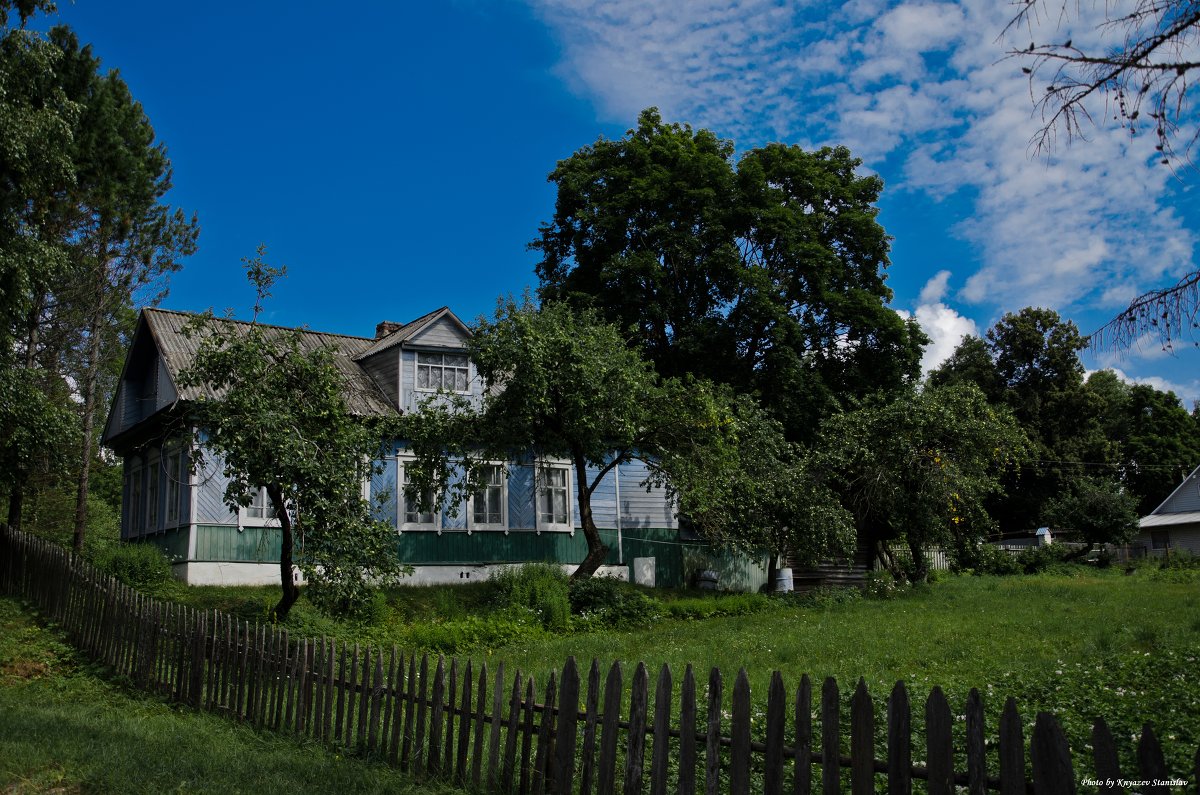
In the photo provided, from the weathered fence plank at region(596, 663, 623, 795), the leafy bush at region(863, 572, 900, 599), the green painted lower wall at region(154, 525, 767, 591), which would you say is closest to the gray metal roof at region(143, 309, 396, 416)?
the green painted lower wall at region(154, 525, 767, 591)

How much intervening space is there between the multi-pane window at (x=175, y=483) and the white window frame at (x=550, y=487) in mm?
8918

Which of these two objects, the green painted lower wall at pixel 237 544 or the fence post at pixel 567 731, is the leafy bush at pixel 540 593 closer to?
the green painted lower wall at pixel 237 544

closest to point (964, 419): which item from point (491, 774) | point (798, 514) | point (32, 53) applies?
point (798, 514)

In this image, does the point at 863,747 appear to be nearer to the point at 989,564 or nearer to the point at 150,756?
the point at 150,756

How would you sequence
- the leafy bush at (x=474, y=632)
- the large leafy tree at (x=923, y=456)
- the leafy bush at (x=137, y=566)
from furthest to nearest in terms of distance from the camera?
1. the large leafy tree at (x=923, y=456)
2. the leafy bush at (x=137, y=566)
3. the leafy bush at (x=474, y=632)

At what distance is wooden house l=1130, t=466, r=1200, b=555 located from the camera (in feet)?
148

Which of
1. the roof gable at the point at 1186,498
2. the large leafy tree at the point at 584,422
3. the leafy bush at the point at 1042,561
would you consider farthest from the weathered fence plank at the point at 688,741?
the roof gable at the point at 1186,498

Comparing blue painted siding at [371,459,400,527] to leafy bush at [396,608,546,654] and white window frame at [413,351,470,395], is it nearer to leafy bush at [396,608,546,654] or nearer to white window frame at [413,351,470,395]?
white window frame at [413,351,470,395]

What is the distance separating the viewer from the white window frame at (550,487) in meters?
25.4

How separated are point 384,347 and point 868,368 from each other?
17204 mm

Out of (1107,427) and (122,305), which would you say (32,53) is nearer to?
(122,305)

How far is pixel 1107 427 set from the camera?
5331 cm

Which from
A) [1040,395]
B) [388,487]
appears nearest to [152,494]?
[388,487]

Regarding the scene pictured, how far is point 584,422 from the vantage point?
795 inches
